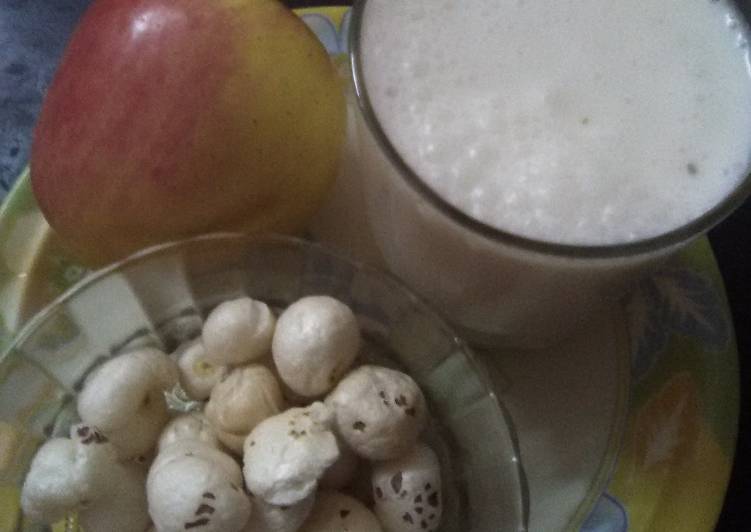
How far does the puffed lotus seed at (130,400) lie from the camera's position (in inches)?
21.7

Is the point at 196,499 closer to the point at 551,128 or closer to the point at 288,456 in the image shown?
the point at 288,456

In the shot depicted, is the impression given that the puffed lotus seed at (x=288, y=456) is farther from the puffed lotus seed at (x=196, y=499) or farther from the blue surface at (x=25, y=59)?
the blue surface at (x=25, y=59)

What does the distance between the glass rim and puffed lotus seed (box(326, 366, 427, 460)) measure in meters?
0.13

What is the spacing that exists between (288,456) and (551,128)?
26 cm

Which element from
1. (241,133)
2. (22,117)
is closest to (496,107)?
(241,133)

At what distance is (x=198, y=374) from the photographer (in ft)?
1.99

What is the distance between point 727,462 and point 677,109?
28cm

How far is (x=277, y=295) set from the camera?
Answer: 672 mm

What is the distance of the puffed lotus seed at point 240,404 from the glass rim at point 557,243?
172 mm

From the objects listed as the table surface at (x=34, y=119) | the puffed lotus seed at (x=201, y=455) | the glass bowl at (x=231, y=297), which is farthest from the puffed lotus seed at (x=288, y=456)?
the table surface at (x=34, y=119)

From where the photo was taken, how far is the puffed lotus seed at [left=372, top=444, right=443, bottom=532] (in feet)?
1.76

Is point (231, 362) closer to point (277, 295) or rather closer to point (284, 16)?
point (277, 295)

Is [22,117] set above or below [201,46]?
below

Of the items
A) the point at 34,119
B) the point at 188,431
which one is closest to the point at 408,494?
the point at 188,431
